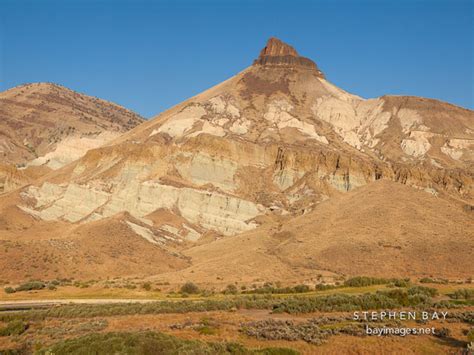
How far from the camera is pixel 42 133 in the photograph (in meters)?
165

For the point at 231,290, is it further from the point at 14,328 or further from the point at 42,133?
the point at 42,133

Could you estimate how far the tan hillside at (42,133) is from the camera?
122062 mm

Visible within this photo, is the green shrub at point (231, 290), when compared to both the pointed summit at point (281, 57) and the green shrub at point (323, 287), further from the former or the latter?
the pointed summit at point (281, 57)

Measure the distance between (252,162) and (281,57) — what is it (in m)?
62.4

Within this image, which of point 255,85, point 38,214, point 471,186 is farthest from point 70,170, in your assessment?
point 471,186

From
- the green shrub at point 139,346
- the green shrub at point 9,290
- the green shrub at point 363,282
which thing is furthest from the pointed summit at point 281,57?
the green shrub at point 139,346

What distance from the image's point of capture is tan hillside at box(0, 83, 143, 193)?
400 ft

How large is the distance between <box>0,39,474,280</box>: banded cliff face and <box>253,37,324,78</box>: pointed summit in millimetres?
8562

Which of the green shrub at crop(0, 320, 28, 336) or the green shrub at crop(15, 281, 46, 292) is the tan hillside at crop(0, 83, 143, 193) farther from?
the green shrub at crop(0, 320, 28, 336)

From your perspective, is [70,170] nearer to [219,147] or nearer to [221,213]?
[219,147]

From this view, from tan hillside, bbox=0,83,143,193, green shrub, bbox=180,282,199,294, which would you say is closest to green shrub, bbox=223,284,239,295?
green shrub, bbox=180,282,199,294

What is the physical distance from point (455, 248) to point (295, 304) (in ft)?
85.0

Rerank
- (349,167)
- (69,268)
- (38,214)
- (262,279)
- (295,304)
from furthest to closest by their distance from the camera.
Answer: (349,167), (38,214), (69,268), (262,279), (295,304)

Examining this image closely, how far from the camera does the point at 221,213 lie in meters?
76.9
